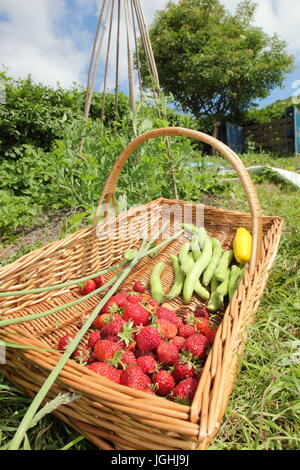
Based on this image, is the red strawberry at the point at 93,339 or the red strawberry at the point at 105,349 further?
the red strawberry at the point at 93,339

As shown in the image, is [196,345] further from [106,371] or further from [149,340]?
[106,371]

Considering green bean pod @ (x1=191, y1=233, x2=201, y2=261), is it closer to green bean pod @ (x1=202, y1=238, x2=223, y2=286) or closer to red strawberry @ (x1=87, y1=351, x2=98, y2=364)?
green bean pod @ (x1=202, y1=238, x2=223, y2=286)

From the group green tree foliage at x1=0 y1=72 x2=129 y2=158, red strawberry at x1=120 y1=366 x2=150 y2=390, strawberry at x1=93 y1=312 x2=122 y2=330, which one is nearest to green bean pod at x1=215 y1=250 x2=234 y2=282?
strawberry at x1=93 y1=312 x2=122 y2=330

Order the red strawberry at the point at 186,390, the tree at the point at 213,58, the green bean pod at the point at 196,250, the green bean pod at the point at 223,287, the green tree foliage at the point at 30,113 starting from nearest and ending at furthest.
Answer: the red strawberry at the point at 186,390, the green bean pod at the point at 223,287, the green bean pod at the point at 196,250, the green tree foliage at the point at 30,113, the tree at the point at 213,58

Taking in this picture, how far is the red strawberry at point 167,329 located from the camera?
0.96 metres

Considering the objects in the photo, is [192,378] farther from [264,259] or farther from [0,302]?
[0,302]

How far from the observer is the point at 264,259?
1.12 metres

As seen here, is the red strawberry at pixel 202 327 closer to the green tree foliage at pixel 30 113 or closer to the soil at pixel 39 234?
the soil at pixel 39 234

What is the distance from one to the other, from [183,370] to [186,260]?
2.21 feet

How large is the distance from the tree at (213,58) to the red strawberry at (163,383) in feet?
46.6

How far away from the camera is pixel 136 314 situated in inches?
39.4

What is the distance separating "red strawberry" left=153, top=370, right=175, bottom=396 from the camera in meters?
0.80

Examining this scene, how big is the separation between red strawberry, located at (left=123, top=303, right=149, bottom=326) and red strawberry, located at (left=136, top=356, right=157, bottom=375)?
0.15 meters

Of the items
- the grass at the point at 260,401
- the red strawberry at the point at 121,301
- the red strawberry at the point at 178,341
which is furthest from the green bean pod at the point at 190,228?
the red strawberry at the point at 178,341
